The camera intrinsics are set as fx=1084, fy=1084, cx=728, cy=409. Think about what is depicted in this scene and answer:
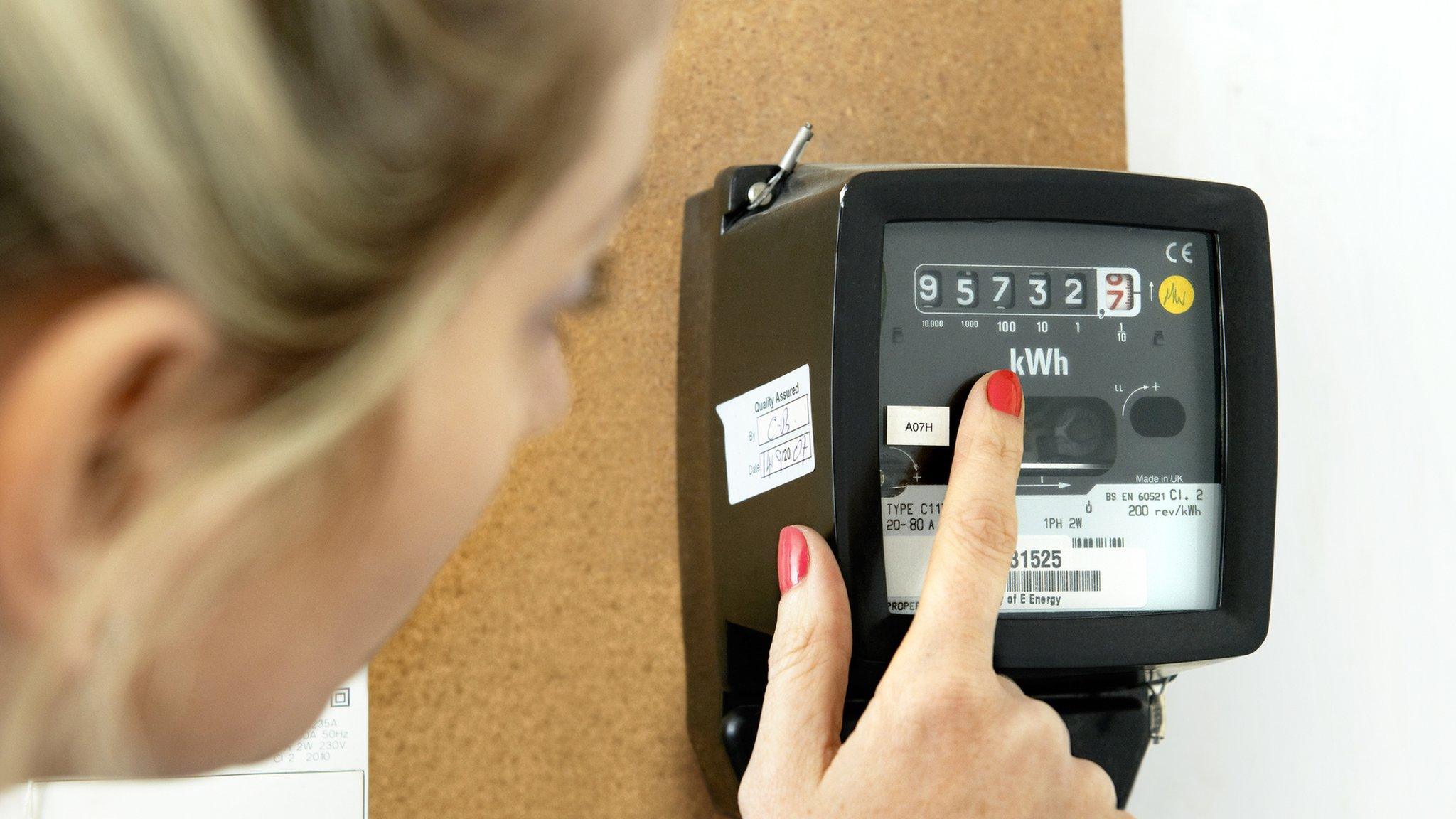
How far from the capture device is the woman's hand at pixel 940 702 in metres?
0.49

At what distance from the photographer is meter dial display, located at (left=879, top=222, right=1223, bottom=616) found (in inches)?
21.1

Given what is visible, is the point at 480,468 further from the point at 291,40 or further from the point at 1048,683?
the point at 1048,683

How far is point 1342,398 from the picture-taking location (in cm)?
69

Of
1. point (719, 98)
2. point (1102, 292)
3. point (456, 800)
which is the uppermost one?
point (719, 98)

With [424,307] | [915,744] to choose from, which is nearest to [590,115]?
[424,307]

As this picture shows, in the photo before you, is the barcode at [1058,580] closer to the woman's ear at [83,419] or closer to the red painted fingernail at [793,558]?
the red painted fingernail at [793,558]

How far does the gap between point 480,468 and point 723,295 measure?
32 cm

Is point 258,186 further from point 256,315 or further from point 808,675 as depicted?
point 808,675

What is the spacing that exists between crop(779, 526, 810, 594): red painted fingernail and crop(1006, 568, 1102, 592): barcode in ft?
0.35

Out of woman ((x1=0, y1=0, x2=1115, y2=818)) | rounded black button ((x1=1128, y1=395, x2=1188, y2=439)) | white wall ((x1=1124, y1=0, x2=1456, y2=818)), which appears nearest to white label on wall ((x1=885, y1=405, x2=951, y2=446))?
rounded black button ((x1=1128, y1=395, x2=1188, y2=439))

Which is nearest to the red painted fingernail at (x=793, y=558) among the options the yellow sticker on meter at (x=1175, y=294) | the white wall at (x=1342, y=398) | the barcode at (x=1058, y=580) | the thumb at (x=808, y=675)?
the thumb at (x=808, y=675)

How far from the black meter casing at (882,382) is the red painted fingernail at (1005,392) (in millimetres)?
20

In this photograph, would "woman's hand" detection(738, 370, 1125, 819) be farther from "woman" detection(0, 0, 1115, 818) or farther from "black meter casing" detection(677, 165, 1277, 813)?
"woman" detection(0, 0, 1115, 818)

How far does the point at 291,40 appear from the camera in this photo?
10.0 inches
